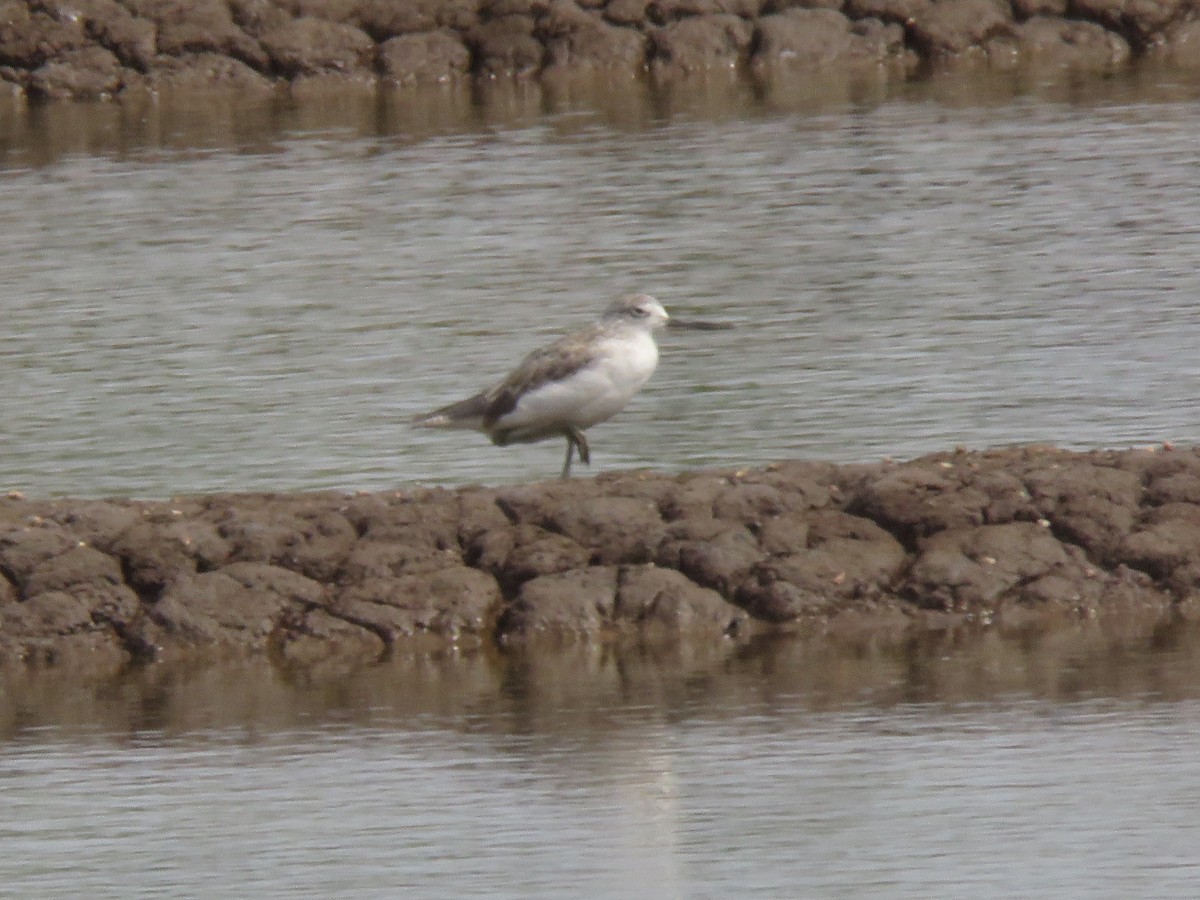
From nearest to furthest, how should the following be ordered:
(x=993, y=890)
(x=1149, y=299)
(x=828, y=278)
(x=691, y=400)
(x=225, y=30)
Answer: (x=993, y=890) < (x=691, y=400) < (x=1149, y=299) < (x=828, y=278) < (x=225, y=30)

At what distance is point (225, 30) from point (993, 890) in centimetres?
1861

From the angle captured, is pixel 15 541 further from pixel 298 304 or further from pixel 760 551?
pixel 298 304

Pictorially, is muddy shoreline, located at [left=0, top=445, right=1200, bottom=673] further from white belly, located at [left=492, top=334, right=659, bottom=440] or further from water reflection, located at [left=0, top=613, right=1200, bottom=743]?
white belly, located at [left=492, top=334, right=659, bottom=440]

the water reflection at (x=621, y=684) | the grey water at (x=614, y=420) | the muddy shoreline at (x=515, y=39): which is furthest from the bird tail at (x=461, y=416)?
the muddy shoreline at (x=515, y=39)

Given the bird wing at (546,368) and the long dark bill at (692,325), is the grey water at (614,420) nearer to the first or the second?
the long dark bill at (692,325)

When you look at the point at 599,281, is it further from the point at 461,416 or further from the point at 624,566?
the point at 624,566

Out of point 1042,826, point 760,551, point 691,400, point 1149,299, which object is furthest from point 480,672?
point 1149,299

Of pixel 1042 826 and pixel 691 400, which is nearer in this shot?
pixel 1042 826

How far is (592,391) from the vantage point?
11172 millimetres

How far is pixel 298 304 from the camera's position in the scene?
17.5 meters

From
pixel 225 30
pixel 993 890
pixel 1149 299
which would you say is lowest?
pixel 993 890

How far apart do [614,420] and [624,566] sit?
11.3 feet

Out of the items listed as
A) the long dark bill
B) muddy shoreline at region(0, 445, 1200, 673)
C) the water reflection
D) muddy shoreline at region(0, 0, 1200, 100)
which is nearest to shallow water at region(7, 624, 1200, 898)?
the water reflection

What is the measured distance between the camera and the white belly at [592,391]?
11172 millimetres
